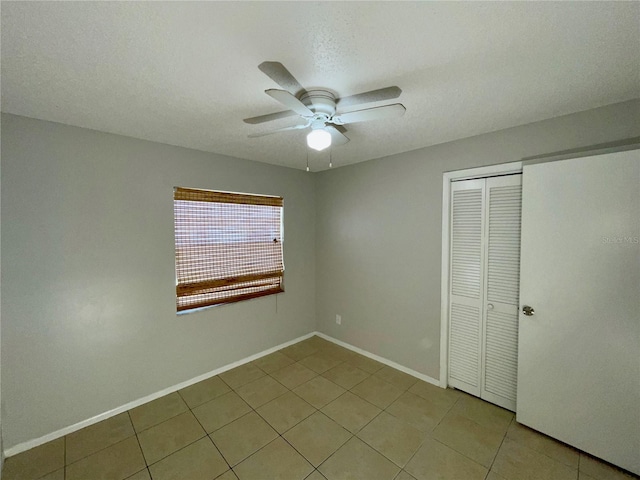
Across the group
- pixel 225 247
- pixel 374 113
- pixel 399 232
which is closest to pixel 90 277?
pixel 225 247

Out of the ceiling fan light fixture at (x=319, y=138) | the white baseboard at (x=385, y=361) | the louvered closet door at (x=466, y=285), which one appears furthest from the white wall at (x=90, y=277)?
the louvered closet door at (x=466, y=285)

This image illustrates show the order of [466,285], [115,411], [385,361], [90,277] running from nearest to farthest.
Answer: [90,277]
[115,411]
[466,285]
[385,361]

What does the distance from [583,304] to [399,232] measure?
1.54 m

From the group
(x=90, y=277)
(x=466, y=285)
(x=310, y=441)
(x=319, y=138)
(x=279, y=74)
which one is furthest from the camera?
(x=466, y=285)

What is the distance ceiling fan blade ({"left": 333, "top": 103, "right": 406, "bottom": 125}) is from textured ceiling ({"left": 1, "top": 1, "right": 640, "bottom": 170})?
6.3 inches

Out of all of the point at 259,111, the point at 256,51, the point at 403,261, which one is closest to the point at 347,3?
the point at 256,51

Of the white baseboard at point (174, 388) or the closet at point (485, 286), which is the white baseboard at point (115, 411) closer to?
the white baseboard at point (174, 388)

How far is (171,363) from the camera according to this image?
8.52 feet

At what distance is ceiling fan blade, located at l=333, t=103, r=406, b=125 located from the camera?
1372 millimetres

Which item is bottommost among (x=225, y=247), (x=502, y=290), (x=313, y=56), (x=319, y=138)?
(x=502, y=290)

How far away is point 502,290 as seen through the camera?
231 cm

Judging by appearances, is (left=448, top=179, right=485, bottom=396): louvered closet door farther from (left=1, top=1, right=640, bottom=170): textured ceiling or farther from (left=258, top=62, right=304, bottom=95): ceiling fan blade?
(left=258, top=62, right=304, bottom=95): ceiling fan blade

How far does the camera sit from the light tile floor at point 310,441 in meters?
1.73

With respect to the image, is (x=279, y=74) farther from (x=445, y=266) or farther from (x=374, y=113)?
(x=445, y=266)
